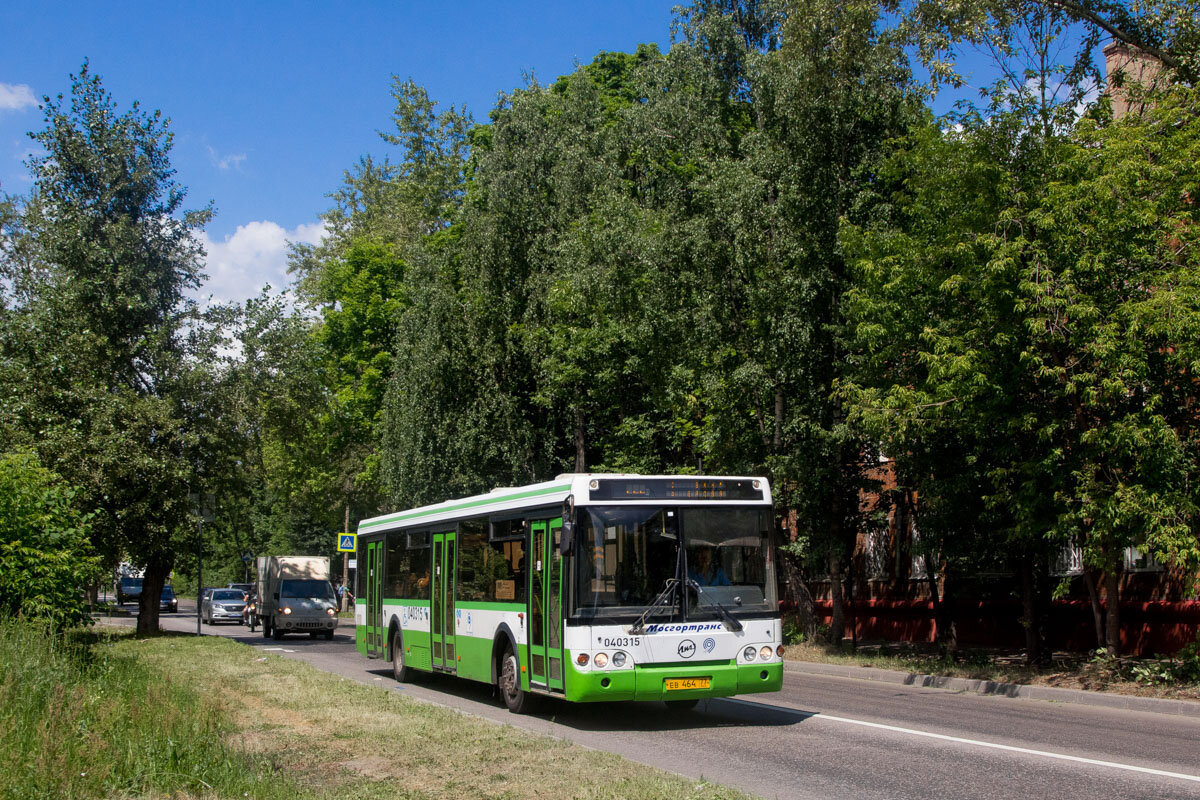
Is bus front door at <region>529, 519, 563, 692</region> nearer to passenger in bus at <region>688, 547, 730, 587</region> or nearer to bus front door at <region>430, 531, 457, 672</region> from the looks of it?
passenger in bus at <region>688, 547, 730, 587</region>

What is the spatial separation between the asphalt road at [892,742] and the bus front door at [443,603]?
1.94 feet

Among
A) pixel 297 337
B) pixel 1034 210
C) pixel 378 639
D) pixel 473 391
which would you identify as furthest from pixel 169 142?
pixel 1034 210

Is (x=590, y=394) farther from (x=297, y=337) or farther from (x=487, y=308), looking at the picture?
(x=297, y=337)

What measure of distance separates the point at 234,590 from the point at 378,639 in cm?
3442

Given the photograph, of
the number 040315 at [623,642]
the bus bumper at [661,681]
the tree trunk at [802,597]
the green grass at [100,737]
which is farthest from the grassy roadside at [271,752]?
the tree trunk at [802,597]

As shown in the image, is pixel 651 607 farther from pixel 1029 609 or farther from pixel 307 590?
pixel 307 590

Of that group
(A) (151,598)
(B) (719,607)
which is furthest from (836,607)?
(A) (151,598)

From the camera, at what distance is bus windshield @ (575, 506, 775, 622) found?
40.2ft

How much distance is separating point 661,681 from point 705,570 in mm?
1321

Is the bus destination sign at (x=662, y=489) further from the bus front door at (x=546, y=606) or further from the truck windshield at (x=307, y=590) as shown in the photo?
the truck windshield at (x=307, y=590)

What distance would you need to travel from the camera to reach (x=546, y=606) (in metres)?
13.0

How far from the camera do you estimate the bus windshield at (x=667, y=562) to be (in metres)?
12.2

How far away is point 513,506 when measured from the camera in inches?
571

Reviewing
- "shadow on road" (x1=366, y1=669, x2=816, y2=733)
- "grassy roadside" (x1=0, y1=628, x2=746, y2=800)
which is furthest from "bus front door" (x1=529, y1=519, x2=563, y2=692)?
"grassy roadside" (x1=0, y1=628, x2=746, y2=800)
